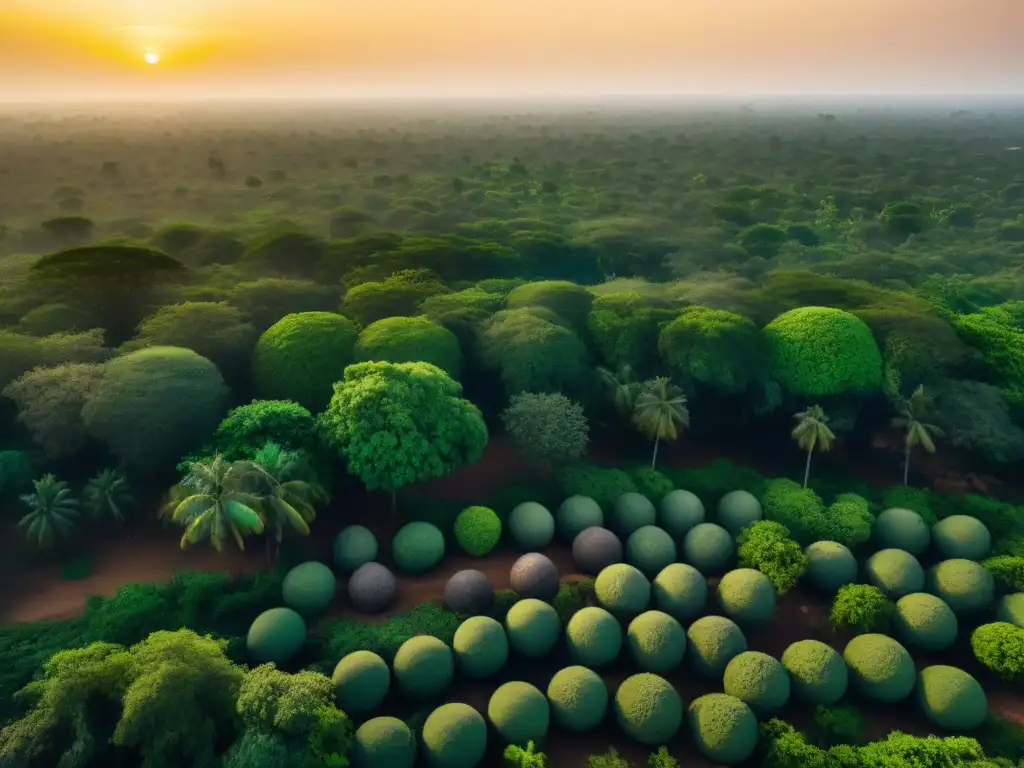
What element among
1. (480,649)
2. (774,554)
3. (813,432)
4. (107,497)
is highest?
(813,432)

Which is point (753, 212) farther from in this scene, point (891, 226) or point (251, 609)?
point (251, 609)

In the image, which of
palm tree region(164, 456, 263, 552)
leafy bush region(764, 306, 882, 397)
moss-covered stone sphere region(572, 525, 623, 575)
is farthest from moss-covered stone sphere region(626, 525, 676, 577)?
palm tree region(164, 456, 263, 552)

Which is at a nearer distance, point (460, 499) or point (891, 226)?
point (460, 499)

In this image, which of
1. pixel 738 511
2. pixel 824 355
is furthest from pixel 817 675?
pixel 824 355

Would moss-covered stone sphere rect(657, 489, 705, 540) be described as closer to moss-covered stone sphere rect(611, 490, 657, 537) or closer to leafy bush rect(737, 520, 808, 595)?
moss-covered stone sphere rect(611, 490, 657, 537)

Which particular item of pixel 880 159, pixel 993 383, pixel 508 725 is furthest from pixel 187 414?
pixel 880 159

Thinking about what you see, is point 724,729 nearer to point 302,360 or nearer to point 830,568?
point 830,568
